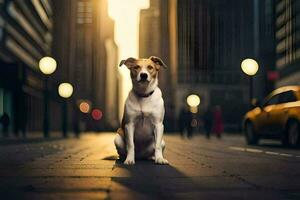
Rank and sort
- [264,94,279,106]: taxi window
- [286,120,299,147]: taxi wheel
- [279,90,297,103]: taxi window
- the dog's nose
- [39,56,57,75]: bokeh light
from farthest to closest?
[39,56,57,75]: bokeh light, [264,94,279,106]: taxi window, [279,90,297,103]: taxi window, [286,120,299,147]: taxi wheel, the dog's nose

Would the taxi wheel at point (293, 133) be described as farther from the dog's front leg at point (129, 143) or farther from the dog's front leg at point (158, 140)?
the dog's front leg at point (129, 143)

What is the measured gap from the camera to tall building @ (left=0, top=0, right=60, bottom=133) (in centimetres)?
4180

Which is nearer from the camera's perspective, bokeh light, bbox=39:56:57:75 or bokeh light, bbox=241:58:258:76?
bokeh light, bbox=241:58:258:76

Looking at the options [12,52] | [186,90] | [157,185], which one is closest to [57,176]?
[157,185]

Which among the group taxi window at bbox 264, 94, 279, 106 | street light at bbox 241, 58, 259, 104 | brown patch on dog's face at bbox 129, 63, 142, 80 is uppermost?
street light at bbox 241, 58, 259, 104

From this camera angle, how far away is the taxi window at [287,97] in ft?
49.7

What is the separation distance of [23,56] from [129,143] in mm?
45539

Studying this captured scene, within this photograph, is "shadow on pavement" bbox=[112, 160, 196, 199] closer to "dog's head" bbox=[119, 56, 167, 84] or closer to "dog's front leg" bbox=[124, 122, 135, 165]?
"dog's front leg" bbox=[124, 122, 135, 165]

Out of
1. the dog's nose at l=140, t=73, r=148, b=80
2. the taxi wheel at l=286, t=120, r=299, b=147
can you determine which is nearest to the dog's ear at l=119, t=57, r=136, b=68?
the dog's nose at l=140, t=73, r=148, b=80

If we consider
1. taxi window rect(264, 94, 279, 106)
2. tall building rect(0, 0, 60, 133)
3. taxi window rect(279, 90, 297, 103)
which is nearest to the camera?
taxi window rect(279, 90, 297, 103)

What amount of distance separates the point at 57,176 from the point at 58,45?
67.1m

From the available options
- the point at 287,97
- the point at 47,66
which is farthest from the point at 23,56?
the point at 287,97

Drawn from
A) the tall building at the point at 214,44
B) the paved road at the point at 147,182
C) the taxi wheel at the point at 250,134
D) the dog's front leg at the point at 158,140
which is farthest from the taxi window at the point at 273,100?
the tall building at the point at 214,44

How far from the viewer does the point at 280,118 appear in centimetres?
1540
